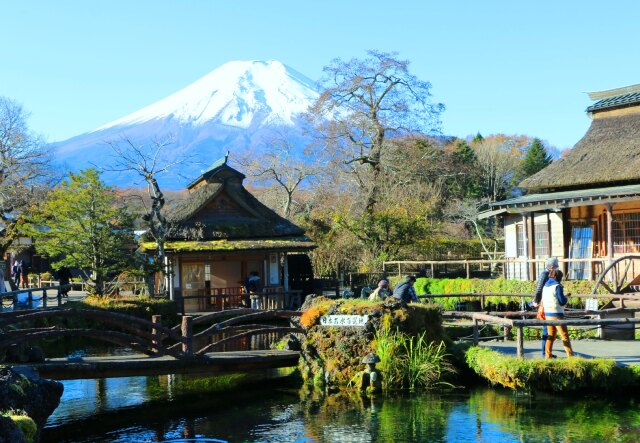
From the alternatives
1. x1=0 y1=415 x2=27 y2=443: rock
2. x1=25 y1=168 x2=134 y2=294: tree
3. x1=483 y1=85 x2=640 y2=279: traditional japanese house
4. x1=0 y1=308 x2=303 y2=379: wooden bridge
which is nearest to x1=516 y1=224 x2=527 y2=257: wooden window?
x1=483 y1=85 x2=640 y2=279: traditional japanese house

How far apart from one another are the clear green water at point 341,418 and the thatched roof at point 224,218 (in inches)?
665

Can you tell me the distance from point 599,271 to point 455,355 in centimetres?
1227

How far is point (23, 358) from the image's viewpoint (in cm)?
1406

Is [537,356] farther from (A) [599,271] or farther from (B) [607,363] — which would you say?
(A) [599,271]

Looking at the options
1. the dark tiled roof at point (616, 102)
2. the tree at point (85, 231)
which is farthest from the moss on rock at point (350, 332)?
the dark tiled roof at point (616, 102)

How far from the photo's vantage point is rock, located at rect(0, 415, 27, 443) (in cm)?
763

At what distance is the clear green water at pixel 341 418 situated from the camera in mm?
11602

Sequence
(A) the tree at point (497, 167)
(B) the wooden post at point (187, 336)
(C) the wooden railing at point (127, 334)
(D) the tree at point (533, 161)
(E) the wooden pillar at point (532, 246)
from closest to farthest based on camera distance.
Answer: (C) the wooden railing at point (127, 334), (B) the wooden post at point (187, 336), (E) the wooden pillar at point (532, 246), (A) the tree at point (497, 167), (D) the tree at point (533, 161)

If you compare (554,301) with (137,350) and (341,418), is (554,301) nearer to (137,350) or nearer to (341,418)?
(341,418)

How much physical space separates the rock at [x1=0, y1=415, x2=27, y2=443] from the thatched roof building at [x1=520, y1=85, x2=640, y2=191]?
73.7 feet

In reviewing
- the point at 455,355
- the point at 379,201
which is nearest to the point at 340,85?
the point at 379,201

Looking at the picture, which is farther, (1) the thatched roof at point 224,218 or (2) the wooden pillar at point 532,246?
(1) the thatched roof at point 224,218

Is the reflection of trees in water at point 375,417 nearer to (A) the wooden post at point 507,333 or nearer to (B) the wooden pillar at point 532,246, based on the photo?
(A) the wooden post at point 507,333

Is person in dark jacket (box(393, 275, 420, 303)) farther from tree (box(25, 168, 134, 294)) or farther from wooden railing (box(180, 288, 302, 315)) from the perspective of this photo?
tree (box(25, 168, 134, 294))
